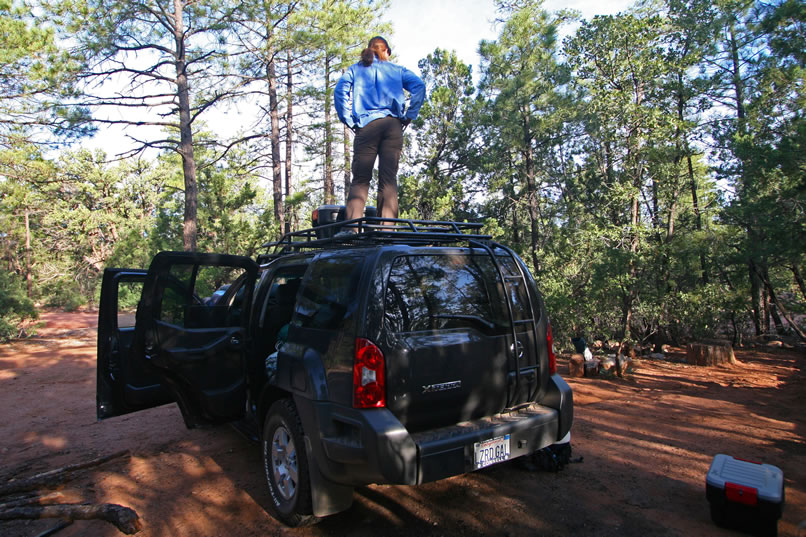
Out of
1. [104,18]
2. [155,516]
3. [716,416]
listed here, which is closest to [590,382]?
[716,416]

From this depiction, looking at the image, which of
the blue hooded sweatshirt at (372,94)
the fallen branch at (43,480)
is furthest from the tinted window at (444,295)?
the fallen branch at (43,480)

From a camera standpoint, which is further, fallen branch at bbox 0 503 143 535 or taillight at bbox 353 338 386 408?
fallen branch at bbox 0 503 143 535

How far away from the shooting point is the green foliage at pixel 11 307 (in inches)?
570

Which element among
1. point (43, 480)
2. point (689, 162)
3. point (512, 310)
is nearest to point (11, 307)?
point (43, 480)

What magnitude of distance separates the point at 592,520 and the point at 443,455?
1317 millimetres

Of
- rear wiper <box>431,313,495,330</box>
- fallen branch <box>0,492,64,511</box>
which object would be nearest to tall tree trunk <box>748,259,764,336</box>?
rear wiper <box>431,313,495,330</box>

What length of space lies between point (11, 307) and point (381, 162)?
51.4 ft

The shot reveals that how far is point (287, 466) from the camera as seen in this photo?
10.9 feet

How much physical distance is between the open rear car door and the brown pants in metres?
1.67

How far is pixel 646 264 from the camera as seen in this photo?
11.4 metres

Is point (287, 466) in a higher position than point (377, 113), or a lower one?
lower

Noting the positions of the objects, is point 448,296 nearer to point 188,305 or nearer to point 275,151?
point 188,305

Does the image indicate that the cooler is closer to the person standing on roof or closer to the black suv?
the black suv

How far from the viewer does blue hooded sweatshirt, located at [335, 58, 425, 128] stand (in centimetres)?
548
